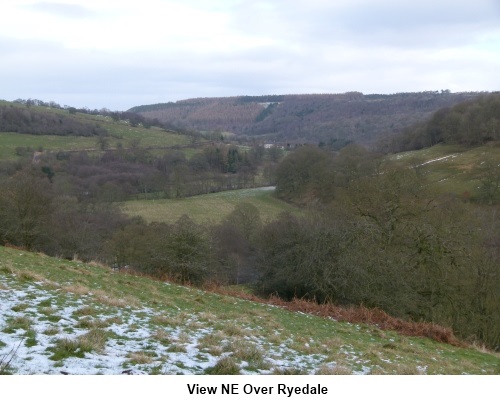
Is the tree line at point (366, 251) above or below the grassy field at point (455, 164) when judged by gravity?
below

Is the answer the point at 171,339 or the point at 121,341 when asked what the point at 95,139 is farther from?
the point at 121,341

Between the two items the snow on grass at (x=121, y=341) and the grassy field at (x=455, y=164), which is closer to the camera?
the snow on grass at (x=121, y=341)

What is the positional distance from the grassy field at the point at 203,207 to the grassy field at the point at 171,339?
154ft

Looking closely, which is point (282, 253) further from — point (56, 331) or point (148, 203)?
point (148, 203)

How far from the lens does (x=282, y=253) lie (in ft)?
95.2

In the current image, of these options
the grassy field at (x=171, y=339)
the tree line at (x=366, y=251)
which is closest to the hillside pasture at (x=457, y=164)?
the tree line at (x=366, y=251)

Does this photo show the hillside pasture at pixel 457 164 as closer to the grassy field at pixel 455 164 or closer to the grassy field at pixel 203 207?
the grassy field at pixel 455 164

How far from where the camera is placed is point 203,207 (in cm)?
6969

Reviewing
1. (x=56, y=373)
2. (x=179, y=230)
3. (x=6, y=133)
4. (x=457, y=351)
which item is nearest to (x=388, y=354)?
(x=457, y=351)

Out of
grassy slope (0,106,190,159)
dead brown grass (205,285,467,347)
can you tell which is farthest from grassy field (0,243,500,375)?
grassy slope (0,106,190,159)

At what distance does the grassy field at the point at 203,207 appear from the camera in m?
63.6

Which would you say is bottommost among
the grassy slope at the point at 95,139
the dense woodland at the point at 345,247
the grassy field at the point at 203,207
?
the grassy field at the point at 203,207

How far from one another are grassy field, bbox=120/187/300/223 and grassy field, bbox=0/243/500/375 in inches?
1847

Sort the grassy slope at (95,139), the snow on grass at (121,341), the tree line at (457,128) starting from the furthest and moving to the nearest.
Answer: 1. the grassy slope at (95,139)
2. the tree line at (457,128)
3. the snow on grass at (121,341)
